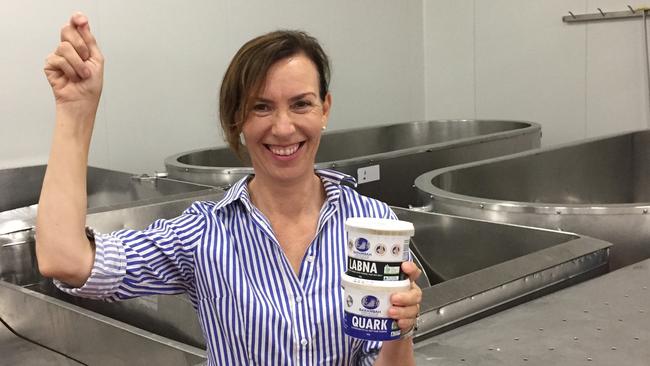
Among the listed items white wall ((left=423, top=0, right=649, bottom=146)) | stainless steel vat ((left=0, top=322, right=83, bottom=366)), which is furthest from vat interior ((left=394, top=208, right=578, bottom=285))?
white wall ((left=423, top=0, right=649, bottom=146))

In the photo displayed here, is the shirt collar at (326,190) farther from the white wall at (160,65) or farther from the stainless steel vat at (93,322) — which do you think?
the white wall at (160,65)

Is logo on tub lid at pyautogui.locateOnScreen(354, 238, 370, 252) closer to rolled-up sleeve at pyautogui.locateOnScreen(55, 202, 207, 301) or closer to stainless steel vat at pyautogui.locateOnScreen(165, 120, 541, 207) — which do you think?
rolled-up sleeve at pyautogui.locateOnScreen(55, 202, 207, 301)

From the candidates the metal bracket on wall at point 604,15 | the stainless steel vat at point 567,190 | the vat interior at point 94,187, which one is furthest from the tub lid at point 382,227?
the metal bracket on wall at point 604,15

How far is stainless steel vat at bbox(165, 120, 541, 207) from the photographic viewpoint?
288 centimetres

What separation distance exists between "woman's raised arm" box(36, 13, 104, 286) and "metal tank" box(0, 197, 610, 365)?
1.81ft

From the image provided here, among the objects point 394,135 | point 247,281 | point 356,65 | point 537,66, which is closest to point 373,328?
point 247,281

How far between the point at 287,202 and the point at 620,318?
74 centimetres

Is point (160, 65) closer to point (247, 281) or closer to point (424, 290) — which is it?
point (424, 290)

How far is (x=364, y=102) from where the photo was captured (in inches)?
176

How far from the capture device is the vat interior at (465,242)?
1.93m

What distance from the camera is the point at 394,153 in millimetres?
3131

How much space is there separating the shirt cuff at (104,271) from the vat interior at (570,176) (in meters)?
1.72

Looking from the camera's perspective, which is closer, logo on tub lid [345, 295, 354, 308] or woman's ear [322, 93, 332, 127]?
logo on tub lid [345, 295, 354, 308]

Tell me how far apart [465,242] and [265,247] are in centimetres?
117
